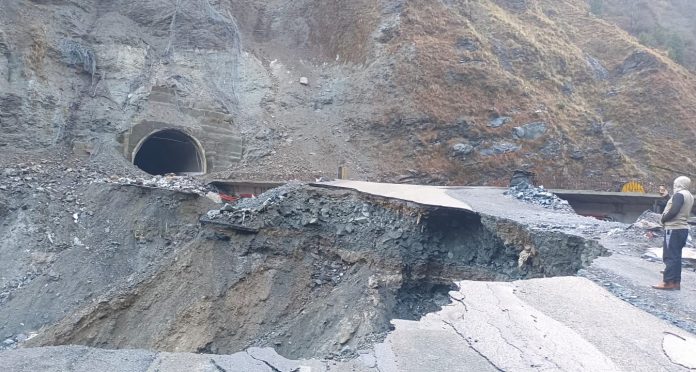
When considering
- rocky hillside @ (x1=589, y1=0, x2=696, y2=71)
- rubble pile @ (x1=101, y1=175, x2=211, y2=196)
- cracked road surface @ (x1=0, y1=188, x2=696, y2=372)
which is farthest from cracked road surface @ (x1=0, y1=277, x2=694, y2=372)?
rocky hillside @ (x1=589, y1=0, x2=696, y2=71)

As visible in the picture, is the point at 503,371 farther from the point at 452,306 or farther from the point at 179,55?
the point at 179,55

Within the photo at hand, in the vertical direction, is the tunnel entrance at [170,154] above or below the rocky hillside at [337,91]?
below

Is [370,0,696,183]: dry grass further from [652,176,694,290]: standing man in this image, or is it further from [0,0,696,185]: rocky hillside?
[652,176,694,290]: standing man

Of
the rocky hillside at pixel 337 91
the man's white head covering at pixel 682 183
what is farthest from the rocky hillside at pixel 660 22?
the man's white head covering at pixel 682 183

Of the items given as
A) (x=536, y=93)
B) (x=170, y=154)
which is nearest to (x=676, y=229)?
(x=536, y=93)

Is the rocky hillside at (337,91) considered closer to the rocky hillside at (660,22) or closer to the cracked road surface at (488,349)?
the rocky hillside at (660,22)

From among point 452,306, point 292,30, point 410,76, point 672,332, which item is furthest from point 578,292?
point 292,30
